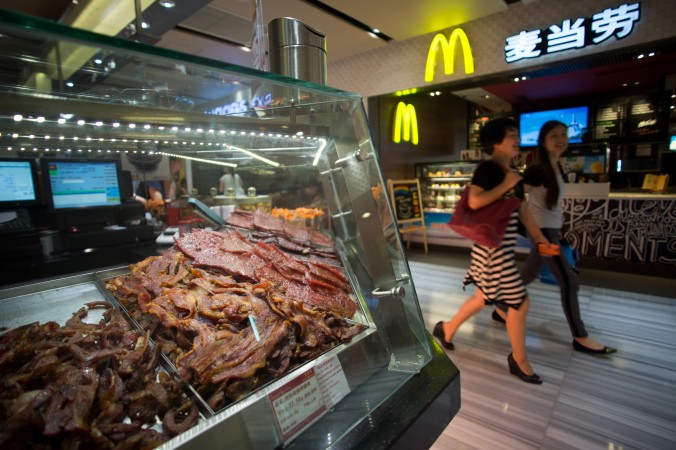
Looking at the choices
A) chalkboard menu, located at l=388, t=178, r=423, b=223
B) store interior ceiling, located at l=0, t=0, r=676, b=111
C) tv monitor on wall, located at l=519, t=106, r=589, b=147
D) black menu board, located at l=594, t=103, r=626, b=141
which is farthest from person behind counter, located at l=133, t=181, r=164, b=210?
black menu board, located at l=594, t=103, r=626, b=141

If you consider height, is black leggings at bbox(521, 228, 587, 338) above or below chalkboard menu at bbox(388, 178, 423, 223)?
below

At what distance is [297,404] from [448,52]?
18.2 ft

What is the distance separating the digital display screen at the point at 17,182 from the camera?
1.87 meters

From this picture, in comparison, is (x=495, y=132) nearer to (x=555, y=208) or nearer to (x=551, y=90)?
(x=555, y=208)

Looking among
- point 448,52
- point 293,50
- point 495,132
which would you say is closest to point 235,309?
point 293,50

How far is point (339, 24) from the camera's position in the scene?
16.5 ft

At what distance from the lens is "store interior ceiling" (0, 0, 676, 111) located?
363 centimetres

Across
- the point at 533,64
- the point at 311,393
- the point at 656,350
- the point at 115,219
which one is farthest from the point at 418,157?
the point at 311,393

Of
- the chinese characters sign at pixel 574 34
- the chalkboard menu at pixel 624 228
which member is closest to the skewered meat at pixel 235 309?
the chinese characters sign at pixel 574 34

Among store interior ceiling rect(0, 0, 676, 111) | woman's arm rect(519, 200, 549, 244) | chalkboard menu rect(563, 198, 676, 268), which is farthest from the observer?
chalkboard menu rect(563, 198, 676, 268)

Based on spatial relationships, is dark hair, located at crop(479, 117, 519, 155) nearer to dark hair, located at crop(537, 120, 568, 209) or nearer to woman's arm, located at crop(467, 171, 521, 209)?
woman's arm, located at crop(467, 171, 521, 209)

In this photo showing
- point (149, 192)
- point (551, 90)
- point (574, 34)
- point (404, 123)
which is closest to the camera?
point (149, 192)

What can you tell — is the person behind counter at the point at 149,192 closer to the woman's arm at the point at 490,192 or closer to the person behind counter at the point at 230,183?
the person behind counter at the point at 230,183

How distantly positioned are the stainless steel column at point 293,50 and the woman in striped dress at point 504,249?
150cm
